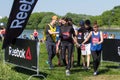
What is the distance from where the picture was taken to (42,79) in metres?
11.4

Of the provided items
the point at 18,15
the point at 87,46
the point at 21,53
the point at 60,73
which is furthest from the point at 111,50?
the point at 18,15

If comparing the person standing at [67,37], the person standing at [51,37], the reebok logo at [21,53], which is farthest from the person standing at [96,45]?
the reebok logo at [21,53]

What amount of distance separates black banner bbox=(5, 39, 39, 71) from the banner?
1.86ft

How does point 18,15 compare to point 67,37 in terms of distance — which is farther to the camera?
point 67,37

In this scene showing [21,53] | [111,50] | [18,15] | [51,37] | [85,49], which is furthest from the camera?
[111,50]

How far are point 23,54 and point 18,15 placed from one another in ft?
4.98

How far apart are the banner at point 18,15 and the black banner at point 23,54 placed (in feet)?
1.86

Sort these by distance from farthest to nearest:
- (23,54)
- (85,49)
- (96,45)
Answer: (85,49) < (96,45) < (23,54)

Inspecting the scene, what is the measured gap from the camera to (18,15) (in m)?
11.3

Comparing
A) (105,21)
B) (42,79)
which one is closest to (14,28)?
(42,79)

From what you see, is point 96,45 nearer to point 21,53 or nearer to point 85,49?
point 85,49

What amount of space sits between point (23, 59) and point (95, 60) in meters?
2.34

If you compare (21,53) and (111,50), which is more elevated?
(21,53)

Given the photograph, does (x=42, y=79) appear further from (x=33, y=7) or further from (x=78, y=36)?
(x=78, y=36)
